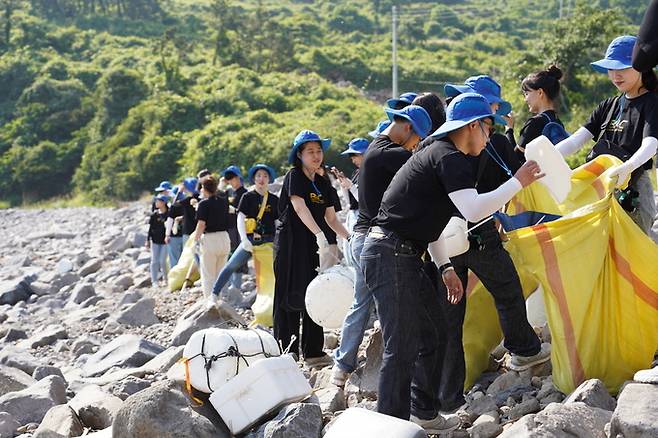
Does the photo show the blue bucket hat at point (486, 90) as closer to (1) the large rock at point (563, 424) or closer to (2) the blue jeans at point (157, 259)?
(1) the large rock at point (563, 424)

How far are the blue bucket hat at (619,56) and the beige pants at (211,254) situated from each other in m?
5.71

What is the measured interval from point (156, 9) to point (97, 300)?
70188mm

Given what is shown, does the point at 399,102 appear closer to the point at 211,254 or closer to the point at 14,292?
the point at 211,254

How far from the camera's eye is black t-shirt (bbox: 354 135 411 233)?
4.94 metres

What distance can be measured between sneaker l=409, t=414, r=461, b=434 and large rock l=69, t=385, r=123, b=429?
199 cm

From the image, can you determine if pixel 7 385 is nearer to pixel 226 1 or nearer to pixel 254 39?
pixel 254 39

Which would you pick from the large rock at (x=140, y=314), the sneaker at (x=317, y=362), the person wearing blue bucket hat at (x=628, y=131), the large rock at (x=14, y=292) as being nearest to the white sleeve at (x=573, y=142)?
the person wearing blue bucket hat at (x=628, y=131)

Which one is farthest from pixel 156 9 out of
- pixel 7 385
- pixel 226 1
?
pixel 7 385

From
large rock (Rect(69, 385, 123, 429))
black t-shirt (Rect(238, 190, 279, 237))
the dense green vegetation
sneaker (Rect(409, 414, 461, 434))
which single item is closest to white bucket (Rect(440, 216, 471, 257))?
sneaker (Rect(409, 414, 461, 434))

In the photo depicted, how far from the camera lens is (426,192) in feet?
14.2

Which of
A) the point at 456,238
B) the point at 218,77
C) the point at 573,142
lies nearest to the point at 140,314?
the point at 456,238

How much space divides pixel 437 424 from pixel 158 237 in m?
9.21

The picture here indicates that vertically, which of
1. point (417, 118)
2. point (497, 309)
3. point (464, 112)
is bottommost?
point (497, 309)

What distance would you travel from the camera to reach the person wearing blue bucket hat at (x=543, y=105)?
5895 millimetres
